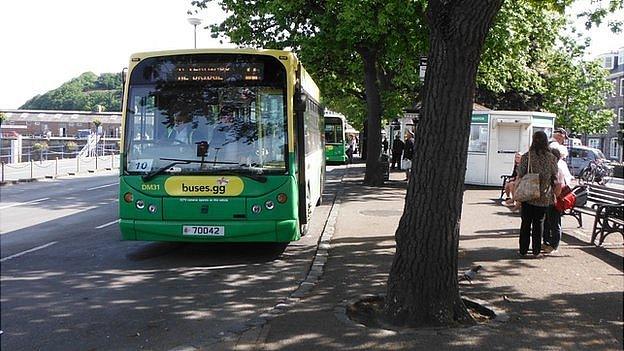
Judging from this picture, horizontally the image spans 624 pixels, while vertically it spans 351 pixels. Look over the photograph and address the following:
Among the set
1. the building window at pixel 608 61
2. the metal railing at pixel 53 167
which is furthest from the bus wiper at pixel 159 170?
the building window at pixel 608 61

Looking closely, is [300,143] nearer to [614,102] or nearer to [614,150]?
[614,150]

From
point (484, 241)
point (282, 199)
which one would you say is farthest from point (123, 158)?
point (484, 241)

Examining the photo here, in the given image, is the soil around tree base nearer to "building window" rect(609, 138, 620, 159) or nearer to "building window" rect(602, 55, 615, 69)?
"building window" rect(609, 138, 620, 159)

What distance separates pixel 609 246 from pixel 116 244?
807 centimetres

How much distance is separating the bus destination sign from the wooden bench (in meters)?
5.75

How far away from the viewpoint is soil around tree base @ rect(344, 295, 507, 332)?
5.58m

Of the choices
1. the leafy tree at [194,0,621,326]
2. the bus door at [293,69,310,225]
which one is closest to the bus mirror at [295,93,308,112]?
the bus door at [293,69,310,225]

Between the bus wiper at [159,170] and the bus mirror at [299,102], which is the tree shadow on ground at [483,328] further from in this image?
the bus wiper at [159,170]

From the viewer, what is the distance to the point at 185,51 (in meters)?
9.19

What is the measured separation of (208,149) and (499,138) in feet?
47.8

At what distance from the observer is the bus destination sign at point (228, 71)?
9.11 m

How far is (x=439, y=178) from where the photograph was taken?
559 centimetres

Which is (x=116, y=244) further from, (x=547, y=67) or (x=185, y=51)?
(x=547, y=67)

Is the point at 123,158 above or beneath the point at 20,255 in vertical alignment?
above
